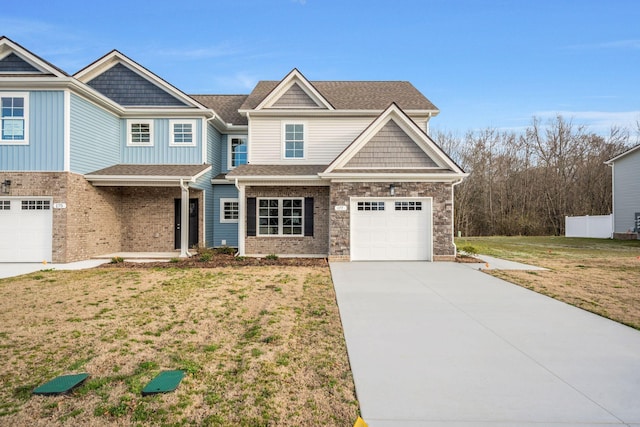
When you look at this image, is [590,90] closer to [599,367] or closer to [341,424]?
[599,367]

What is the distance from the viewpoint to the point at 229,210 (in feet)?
59.7

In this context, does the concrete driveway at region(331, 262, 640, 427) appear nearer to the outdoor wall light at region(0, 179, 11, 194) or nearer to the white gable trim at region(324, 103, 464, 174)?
the white gable trim at region(324, 103, 464, 174)

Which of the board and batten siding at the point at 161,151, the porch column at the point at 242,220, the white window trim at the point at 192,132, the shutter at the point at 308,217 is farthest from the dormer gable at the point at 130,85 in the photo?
the shutter at the point at 308,217

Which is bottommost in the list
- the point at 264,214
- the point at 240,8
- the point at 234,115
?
the point at 264,214

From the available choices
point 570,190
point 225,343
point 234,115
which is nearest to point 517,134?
point 570,190

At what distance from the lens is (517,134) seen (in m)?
37.7

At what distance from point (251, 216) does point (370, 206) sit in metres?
4.89

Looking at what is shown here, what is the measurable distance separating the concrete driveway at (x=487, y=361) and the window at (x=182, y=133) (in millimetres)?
11494

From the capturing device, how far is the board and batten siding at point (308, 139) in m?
16.3

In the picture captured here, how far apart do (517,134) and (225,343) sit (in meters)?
40.0

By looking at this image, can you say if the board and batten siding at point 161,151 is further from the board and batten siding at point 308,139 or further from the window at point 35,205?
the window at point 35,205

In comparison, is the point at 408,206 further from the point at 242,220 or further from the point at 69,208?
the point at 69,208

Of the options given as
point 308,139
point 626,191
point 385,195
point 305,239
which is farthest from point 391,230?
point 626,191

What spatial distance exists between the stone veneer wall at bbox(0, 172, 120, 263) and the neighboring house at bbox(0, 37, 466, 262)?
5 cm
